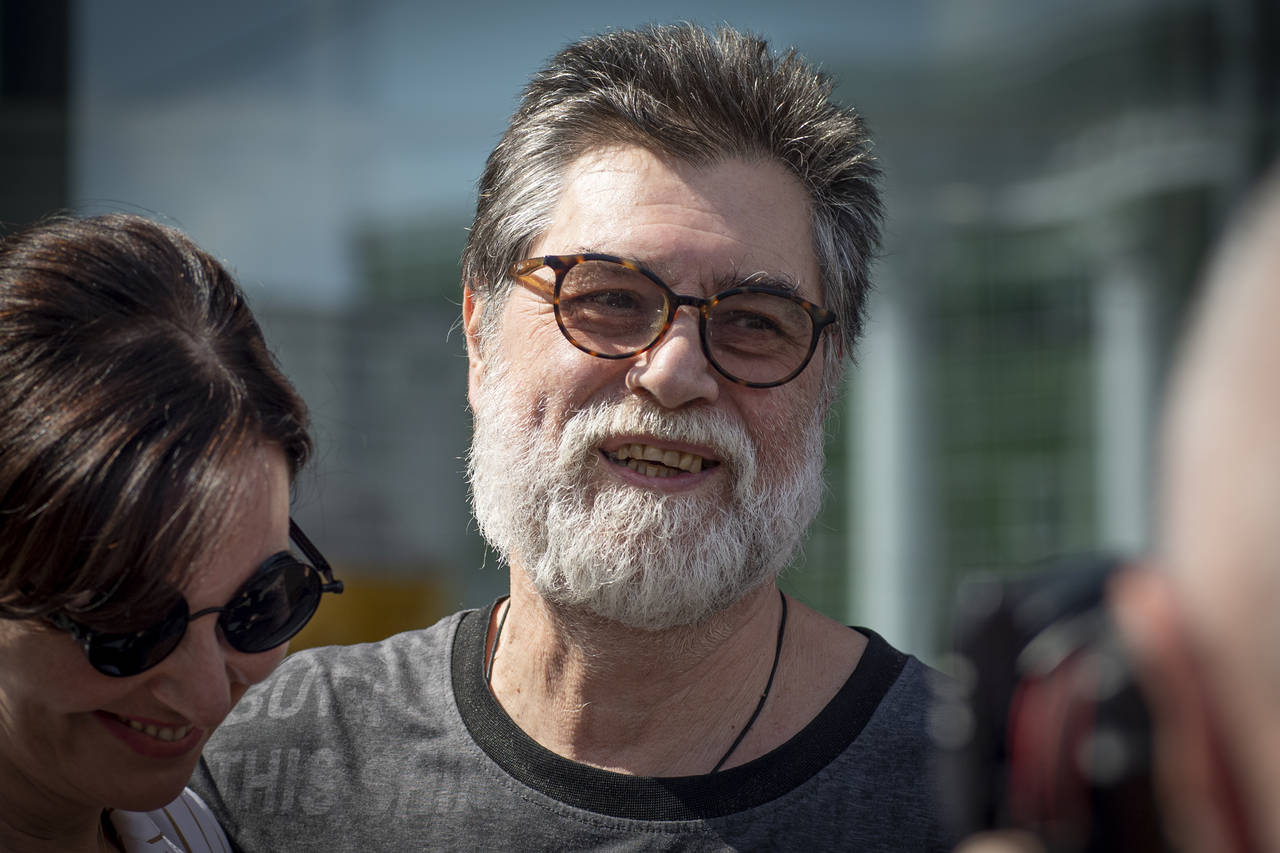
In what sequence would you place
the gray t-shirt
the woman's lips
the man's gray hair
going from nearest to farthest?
the woman's lips → the gray t-shirt → the man's gray hair

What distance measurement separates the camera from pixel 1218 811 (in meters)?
0.55

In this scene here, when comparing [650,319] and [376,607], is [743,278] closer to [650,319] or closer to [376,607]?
[650,319]

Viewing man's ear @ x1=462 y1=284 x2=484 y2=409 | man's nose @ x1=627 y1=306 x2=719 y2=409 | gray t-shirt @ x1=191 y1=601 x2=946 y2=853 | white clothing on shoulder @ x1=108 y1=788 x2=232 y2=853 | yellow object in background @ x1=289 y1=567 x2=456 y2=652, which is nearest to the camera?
white clothing on shoulder @ x1=108 y1=788 x2=232 y2=853

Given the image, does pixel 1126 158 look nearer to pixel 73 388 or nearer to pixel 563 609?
pixel 563 609

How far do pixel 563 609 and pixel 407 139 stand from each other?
4.32m

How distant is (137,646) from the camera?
4.83 ft

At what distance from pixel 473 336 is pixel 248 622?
0.96m

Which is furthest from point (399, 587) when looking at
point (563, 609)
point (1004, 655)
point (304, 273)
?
point (1004, 655)

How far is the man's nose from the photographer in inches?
77.5

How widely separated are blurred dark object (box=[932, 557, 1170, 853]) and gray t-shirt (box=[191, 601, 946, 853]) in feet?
3.91

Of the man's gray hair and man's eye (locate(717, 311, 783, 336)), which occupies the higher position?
the man's gray hair

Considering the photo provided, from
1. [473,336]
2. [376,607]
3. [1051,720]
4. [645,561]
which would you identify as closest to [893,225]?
[376,607]

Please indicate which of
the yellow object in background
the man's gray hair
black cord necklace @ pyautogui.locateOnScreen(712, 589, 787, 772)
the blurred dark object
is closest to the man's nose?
the man's gray hair

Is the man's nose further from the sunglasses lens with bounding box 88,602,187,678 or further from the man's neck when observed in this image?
the sunglasses lens with bounding box 88,602,187,678
